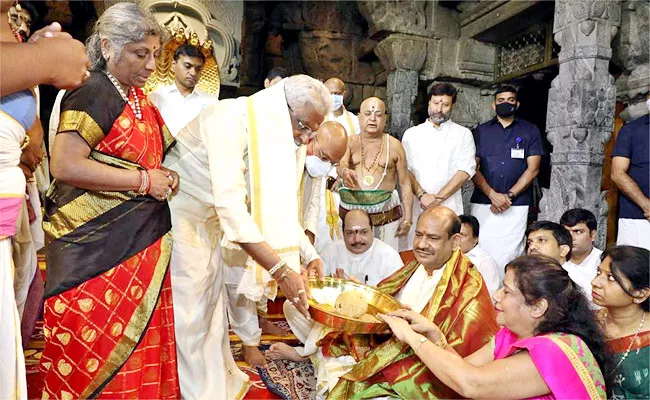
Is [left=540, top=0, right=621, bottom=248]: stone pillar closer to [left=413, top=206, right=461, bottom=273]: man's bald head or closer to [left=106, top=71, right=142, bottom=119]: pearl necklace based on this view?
[left=413, top=206, right=461, bottom=273]: man's bald head

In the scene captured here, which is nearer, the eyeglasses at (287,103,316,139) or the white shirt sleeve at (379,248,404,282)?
the eyeglasses at (287,103,316,139)

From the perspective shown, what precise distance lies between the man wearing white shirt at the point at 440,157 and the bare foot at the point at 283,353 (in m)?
1.99

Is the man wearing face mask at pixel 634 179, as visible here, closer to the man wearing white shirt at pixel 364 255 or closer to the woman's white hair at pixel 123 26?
the man wearing white shirt at pixel 364 255

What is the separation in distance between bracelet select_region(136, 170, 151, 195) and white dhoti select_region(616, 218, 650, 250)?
3551mm

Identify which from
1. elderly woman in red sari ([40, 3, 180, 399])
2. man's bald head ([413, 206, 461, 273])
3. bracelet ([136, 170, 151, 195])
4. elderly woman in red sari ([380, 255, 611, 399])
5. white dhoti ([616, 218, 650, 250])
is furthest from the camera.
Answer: white dhoti ([616, 218, 650, 250])

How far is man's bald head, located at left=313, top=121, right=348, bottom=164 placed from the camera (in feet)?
8.91

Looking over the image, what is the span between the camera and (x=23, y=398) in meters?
1.27

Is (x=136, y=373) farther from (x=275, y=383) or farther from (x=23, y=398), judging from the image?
(x=275, y=383)

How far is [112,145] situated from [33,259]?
586 mm

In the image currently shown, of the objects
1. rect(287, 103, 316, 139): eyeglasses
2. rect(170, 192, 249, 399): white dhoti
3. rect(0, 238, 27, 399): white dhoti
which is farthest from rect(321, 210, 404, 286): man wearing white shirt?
rect(0, 238, 27, 399): white dhoti

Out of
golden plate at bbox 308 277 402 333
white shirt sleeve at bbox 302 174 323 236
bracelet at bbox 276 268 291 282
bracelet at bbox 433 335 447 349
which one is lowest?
bracelet at bbox 433 335 447 349

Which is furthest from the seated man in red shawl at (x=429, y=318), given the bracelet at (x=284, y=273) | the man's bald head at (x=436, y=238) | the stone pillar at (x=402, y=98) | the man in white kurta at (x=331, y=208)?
the stone pillar at (x=402, y=98)

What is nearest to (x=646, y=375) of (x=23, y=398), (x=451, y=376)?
(x=451, y=376)

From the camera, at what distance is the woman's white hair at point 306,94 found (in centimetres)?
200
